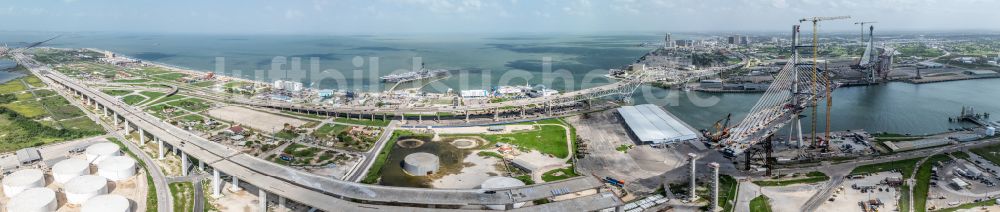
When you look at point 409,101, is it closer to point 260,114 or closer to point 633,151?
point 260,114

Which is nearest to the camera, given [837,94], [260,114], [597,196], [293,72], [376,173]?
[597,196]

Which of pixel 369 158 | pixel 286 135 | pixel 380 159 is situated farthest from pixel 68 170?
pixel 380 159

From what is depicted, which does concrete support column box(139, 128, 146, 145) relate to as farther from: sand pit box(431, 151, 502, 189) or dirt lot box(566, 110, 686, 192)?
dirt lot box(566, 110, 686, 192)

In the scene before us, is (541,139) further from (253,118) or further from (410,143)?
(253,118)

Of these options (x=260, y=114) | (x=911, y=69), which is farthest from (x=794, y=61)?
(x=911, y=69)

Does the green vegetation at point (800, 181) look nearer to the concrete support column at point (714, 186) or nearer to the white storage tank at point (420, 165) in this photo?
the concrete support column at point (714, 186)

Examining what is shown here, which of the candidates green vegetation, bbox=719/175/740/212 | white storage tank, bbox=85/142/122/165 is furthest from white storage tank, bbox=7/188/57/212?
green vegetation, bbox=719/175/740/212

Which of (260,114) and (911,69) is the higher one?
(911,69)
